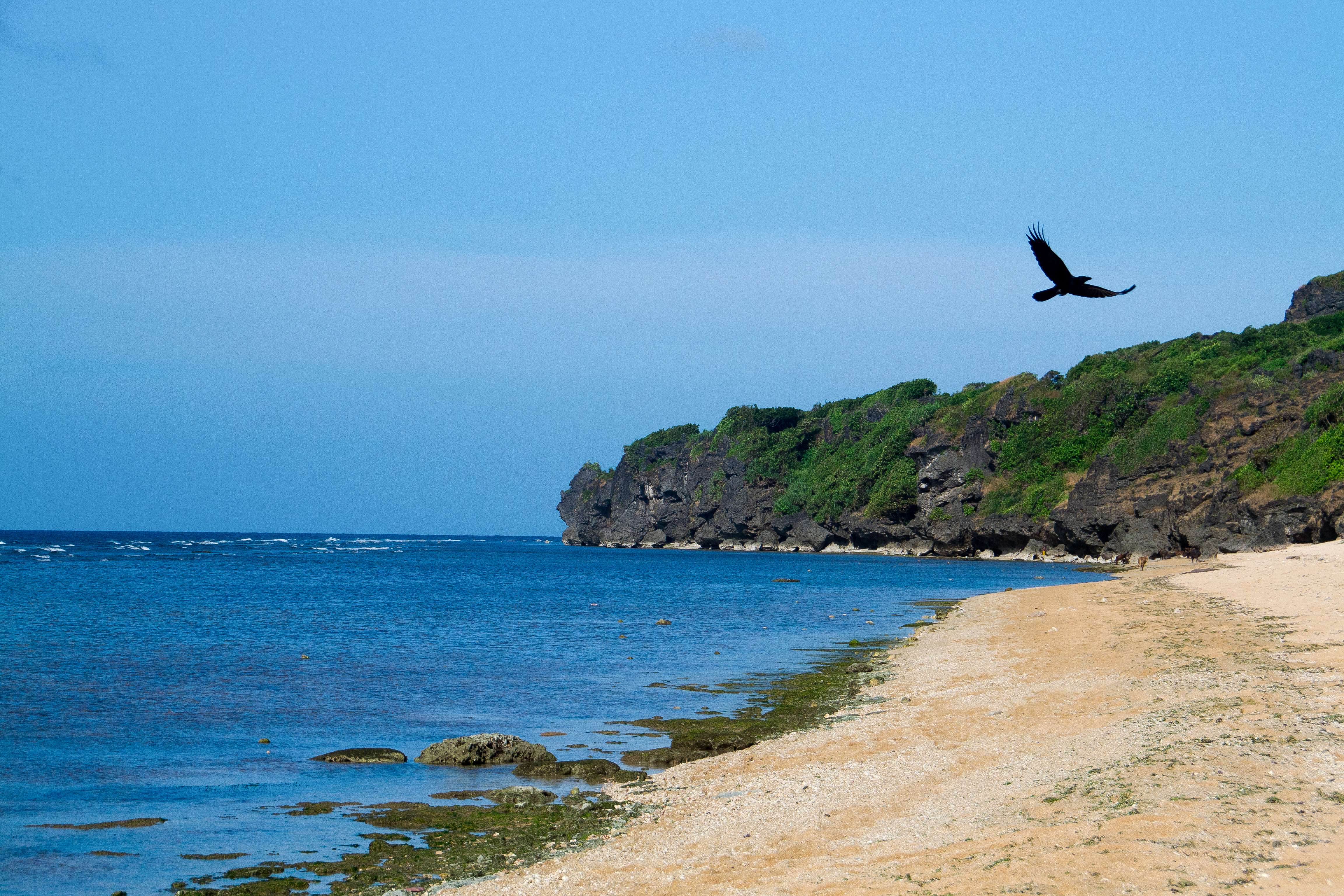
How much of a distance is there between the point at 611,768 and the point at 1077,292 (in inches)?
414

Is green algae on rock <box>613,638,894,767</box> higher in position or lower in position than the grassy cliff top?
lower

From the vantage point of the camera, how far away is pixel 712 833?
1170cm

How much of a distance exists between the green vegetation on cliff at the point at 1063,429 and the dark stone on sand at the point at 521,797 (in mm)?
67196

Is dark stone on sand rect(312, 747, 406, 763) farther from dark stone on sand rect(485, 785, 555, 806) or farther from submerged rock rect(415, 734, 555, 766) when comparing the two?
dark stone on sand rect(485, 785, 555, 806)

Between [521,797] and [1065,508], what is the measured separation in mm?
91881

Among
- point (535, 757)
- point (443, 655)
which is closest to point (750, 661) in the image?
point (443, 655)

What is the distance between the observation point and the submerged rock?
16.4 m

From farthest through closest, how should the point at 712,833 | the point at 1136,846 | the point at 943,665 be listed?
the point at 943,665, the point at 712,833, the point at 1136,846

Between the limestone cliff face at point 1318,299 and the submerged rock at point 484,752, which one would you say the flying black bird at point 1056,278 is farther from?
the limestone cliff face at point 1318,299

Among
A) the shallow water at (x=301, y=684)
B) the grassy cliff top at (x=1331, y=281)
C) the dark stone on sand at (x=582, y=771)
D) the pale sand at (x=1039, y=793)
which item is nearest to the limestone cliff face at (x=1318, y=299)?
the grassy cliff top at (x=1331, y=281)

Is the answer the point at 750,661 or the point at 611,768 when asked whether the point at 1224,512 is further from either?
the point at 611,768

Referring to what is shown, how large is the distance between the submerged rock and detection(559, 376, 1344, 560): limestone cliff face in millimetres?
62164

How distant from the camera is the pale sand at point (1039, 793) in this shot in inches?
331

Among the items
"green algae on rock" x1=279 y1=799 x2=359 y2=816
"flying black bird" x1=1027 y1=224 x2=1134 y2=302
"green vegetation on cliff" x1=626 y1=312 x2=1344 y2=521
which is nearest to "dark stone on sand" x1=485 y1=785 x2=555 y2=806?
"green algae on rock" x1=279 y1=799 x2=359 y2=816
